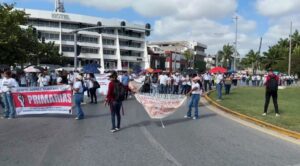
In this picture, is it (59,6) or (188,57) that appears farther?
(188,57)

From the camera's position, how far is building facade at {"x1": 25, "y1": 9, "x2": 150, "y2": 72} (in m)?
93.6

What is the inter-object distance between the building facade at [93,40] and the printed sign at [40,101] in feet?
232

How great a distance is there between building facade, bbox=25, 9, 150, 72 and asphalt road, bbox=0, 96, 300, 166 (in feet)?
241

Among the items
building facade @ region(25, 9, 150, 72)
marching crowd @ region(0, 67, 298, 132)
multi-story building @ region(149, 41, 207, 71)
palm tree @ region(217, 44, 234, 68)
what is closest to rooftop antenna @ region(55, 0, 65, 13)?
building facade @ region(25, 9, 150, 72)

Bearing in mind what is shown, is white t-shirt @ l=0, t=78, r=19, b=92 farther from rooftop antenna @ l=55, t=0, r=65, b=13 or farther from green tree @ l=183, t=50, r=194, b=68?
green tree @ l=183, t=50, r=194, b=68

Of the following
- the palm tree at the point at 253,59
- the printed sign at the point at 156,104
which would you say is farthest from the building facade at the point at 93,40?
the printed sign at the point at 156,104

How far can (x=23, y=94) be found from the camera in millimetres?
14609

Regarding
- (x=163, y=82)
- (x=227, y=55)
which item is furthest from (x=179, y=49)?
(x=163, y=82)

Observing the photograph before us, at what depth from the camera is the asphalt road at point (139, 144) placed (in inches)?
306

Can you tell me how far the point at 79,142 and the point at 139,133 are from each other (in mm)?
2030

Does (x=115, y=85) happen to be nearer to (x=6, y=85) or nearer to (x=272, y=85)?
(x=6, y=85)

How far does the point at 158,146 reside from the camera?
9188mm

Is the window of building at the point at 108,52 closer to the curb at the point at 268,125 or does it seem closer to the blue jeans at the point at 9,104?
the curb at the point at 268,125

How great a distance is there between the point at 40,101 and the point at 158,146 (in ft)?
22.6
